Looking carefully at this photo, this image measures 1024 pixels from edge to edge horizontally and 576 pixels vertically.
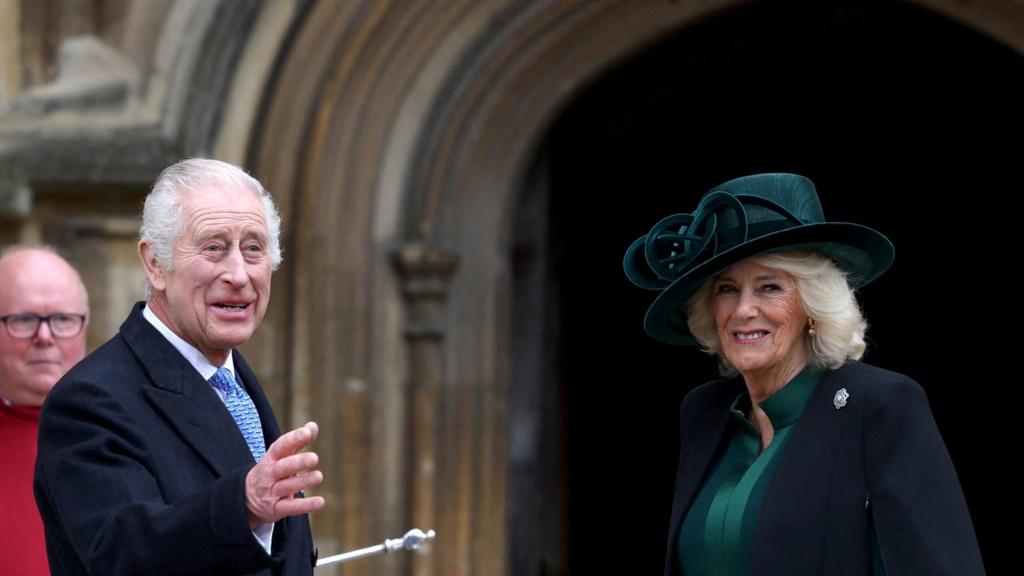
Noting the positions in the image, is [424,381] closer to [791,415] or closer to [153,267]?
[791,415]

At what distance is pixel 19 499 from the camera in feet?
11.0

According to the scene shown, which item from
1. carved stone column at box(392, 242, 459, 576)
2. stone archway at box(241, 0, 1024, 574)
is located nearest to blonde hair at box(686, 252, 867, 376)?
stone archway at box(241, 0, 1024, 574)


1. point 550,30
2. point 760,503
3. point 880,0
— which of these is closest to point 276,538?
point 760,503

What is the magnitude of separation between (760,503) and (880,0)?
149 inches

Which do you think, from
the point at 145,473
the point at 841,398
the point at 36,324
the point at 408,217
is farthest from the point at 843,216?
the point at 145,473

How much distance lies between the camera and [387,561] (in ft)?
17.5

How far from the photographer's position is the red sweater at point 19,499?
3.26 metres

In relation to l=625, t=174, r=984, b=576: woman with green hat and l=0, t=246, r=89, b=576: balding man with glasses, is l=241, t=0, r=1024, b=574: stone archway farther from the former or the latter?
l=625, t=174, r=984, b=576: woman with green hat

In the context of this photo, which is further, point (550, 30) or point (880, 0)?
point (880, 0)

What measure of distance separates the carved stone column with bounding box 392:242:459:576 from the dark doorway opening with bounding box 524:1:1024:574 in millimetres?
1276

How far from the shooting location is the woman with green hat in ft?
8.42

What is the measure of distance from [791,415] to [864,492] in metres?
0.23

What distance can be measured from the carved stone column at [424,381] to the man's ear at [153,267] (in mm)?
2821

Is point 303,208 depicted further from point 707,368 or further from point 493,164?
point 707,368
